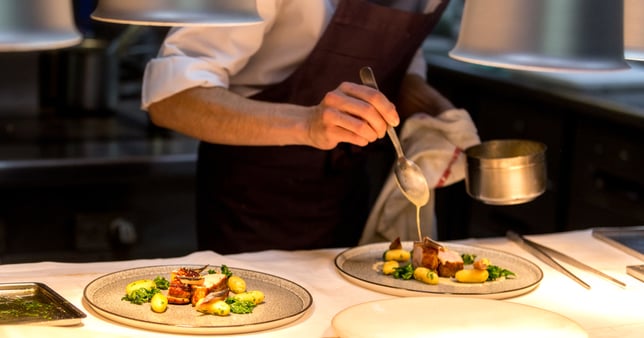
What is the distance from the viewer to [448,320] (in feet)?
4.87

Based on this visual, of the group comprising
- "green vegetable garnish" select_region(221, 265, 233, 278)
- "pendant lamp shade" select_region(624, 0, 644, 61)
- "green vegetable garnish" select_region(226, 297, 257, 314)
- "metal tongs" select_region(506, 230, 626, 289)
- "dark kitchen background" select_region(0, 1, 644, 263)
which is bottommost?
"dark kitchen background" select_region(0, 1, 644, 263)

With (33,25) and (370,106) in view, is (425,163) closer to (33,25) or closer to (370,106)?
(370,106)

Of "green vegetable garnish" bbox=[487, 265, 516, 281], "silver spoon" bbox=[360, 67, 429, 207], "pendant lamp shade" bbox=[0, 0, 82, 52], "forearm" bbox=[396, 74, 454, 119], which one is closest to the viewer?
"pendant lamp shade" bbox=[0, 0, 82, 52]

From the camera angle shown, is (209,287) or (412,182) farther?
(412,182)

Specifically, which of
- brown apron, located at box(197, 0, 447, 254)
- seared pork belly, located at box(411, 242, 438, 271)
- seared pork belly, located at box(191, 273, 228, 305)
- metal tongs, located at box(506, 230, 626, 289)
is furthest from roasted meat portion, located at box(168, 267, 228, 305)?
brown apron, located at box(197, 0, 447, 254)

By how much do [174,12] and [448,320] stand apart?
21.5 inches

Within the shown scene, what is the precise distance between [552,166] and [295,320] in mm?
1942

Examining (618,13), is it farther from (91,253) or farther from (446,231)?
(446,231)

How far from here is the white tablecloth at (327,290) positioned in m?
1.49

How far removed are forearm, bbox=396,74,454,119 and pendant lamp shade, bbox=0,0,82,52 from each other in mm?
1267

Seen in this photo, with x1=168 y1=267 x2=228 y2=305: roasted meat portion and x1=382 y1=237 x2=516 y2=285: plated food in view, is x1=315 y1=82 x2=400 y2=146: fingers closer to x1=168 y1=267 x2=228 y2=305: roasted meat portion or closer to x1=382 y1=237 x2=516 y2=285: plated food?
x1=382 y1=237 x2=516 y2=285: plated food

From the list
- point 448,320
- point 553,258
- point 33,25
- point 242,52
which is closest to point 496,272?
point 553,258

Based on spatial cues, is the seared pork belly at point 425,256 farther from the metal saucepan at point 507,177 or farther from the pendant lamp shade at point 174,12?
the pendant lamp shade at point 174,12

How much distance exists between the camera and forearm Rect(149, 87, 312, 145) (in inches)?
77.4
